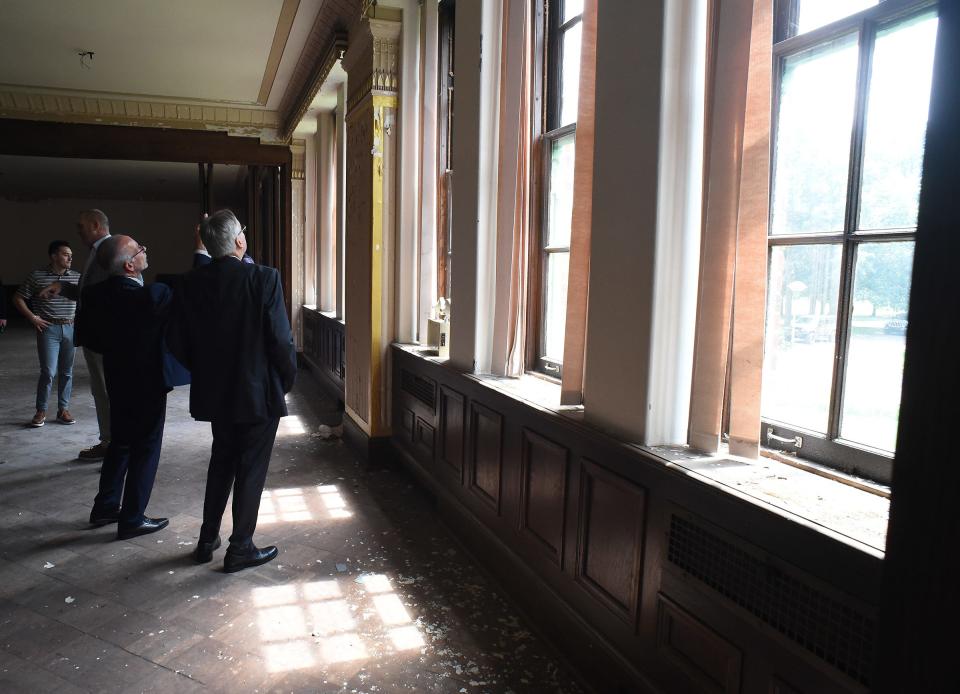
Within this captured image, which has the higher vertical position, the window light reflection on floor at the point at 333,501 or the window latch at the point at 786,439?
the window latch at the point at 786,439

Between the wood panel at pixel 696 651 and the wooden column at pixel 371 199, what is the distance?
10.4 ft

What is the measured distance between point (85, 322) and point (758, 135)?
3279 mm

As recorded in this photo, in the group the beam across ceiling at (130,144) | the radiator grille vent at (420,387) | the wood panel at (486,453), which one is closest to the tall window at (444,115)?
the radiator grille vent at (420,387)

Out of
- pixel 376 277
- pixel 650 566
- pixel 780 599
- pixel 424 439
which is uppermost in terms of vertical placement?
pixel 376 277

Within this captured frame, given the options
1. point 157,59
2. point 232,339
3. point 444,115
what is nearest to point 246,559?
point 232,339

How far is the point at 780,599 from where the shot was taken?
1522mm

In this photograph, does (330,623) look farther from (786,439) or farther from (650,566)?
(786,439)

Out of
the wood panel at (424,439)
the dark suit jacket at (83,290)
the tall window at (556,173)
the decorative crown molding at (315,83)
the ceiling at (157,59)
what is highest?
the ceiling at (157,59)

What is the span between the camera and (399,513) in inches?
151

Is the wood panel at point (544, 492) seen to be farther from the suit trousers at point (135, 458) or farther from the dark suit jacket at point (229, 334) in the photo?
the suit trousers at point (135, 458)

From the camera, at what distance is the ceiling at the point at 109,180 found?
513 inches

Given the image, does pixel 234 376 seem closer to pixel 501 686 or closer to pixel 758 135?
pixel 501 686

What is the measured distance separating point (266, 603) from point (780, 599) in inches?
83.2

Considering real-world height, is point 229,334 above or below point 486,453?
above
